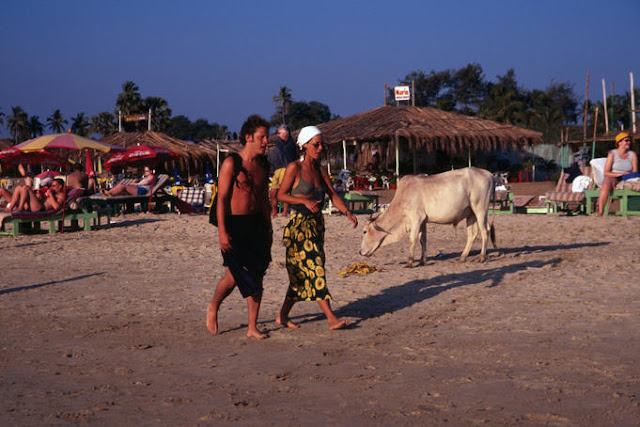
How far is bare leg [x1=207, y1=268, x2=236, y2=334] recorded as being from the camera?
5.29 metres

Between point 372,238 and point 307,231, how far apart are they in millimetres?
3570

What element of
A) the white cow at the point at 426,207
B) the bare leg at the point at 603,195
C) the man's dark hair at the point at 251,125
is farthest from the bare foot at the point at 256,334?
the bare leg at the point at 603,195

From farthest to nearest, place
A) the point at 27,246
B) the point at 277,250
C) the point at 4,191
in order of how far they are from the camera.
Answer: the point at 4,191, the point at 27,246, the point at 277,250

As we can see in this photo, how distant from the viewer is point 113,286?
7.88m

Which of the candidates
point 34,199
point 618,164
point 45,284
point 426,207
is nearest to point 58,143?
point 34,199

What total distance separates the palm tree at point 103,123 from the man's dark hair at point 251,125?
2510 inches

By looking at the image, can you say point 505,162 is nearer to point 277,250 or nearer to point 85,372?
point 277,250

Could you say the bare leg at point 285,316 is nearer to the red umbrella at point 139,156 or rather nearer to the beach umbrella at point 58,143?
the beach umbrella at point 58,143

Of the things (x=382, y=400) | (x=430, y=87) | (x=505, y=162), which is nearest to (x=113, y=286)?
(x=382, y=400)

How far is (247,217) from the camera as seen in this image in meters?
5.22

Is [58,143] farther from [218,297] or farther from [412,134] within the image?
[218,297]

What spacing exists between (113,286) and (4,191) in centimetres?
835

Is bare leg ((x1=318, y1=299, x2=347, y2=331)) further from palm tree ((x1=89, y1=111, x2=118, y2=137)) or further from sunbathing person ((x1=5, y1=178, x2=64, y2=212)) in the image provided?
palm tree ((x1=89, y1=111, x2=118, y2=137))

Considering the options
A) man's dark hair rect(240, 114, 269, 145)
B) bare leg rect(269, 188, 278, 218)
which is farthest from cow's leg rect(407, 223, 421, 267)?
man's dark hair rect(240, 114, 269, 145)
